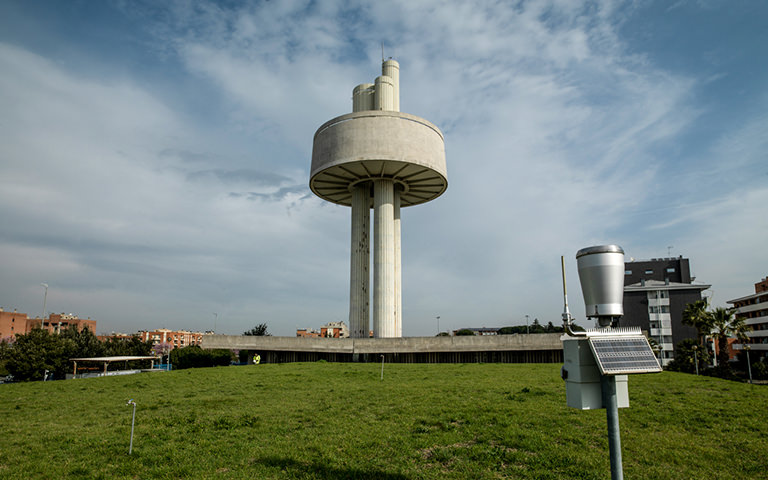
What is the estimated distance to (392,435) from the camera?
406 inches

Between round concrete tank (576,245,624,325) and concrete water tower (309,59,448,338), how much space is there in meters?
37.3

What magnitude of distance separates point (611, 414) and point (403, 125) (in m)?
40.4

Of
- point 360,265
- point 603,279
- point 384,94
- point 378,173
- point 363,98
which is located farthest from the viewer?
point 363,98

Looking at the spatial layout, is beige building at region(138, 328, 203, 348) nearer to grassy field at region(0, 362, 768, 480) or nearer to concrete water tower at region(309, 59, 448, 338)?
concrete water tower at region(309, 59, 448, 338)

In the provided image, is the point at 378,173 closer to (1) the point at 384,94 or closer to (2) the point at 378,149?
(2) the point at 378,149

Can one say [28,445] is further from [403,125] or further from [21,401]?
[403,125]

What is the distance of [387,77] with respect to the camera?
50.2 meters

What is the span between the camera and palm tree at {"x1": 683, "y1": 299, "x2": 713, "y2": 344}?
42.4 meters

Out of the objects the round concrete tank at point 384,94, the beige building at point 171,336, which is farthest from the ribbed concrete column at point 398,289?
the beige building at point 171,336

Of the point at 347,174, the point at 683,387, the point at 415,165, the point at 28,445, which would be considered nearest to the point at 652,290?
the point at 415,165

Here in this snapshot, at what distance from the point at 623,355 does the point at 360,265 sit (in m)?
42.5

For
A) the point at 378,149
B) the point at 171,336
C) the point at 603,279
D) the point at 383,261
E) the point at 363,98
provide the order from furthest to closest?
the point at 171,336 → the point at 363,98 → the point at 383,261 → the point at 378,149 → the point at 603,279

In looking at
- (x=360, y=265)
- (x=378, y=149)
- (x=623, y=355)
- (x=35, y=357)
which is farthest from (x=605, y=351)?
(x=35, y=357)

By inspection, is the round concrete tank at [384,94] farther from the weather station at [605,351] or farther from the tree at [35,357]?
the weather station at [605,351]
